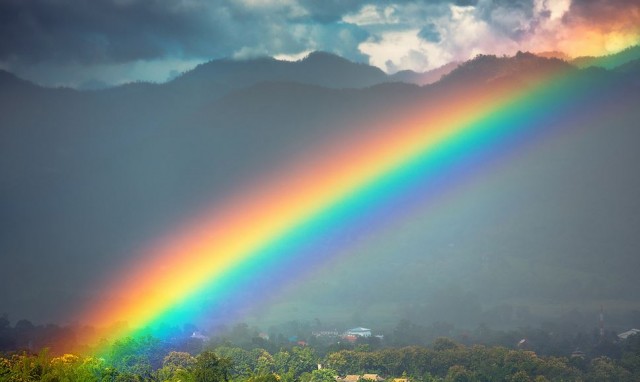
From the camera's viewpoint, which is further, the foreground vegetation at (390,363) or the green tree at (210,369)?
the foreground vegetation at (390,363)

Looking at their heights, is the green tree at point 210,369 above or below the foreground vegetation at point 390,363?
above

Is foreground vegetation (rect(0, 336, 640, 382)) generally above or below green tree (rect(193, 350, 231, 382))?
below

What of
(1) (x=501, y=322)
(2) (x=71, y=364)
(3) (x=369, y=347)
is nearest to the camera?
(2) (x=71, y=364)

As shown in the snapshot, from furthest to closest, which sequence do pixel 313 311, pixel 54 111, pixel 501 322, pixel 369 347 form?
pixel 54 111
pixel 313 311
pixel 501 322
pixel 369 347

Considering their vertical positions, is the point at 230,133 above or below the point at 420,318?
above

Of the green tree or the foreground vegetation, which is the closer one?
the green tree

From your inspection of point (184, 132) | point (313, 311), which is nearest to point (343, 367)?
point (313, 311)

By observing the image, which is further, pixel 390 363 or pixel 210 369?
pixel 390 363

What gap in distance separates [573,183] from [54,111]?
9500 cm

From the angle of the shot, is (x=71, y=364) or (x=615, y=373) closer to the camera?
(x=71, y=364)

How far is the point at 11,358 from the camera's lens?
48688 millimetres

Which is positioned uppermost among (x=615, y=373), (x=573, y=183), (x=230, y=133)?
(x=230, y=133)

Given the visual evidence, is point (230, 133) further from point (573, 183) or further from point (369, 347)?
point (369, 347)

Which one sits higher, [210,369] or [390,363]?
[210,369]
